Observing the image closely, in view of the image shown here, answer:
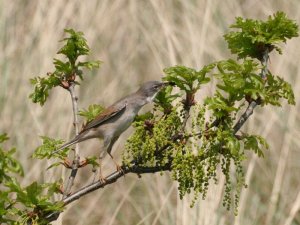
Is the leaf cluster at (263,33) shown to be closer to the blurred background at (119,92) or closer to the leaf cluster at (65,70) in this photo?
the leaf cluster at (65,70)

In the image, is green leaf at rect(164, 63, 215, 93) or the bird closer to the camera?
green leaf at rect(164, 63, 215, 93)

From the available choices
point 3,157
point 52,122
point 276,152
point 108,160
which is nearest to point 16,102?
point 52,122

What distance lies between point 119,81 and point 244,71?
155 inches

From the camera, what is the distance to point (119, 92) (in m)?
5.95

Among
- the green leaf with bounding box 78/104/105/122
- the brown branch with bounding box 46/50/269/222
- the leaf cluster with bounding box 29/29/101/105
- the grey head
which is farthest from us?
the grey head

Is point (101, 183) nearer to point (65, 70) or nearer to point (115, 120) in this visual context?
point (65, 70)

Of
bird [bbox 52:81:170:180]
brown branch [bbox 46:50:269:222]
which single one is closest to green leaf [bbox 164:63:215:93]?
brown branch [bbox 46:50:269:222]

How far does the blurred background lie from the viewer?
15.9 ft

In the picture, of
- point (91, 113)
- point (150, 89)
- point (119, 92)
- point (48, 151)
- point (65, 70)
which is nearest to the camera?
point (48, 151)

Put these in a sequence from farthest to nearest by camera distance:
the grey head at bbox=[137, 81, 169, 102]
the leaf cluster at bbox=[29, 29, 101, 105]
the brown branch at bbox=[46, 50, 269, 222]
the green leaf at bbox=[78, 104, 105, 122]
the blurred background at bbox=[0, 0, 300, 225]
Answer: the blurred background at bbox=[0, 0, 300, 225]
the grey head at bbox=[137, 81, 169, 102]
the green leaf at bbox=[78, 104, 105, 122]
the leaf cluster at bbox=[29, 29, 101, 105]
the brown branch at bbox=[46, 50, 269, 222]

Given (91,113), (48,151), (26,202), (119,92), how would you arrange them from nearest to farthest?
(26,202), (48,151), (91,113), (119,92)

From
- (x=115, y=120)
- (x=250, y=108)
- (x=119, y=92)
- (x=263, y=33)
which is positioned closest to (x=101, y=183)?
(x=250, y=108)

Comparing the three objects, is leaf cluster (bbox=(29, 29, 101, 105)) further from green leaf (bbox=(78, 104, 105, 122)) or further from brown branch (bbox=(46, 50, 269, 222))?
brown branch (bbox=(46, 50, 269, 222))

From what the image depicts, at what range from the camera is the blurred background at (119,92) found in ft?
15.9
